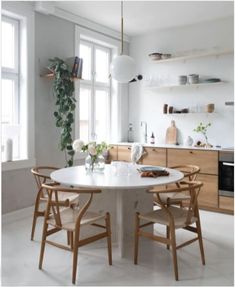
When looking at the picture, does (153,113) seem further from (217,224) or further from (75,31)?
(217,224)

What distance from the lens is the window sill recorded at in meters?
4.05

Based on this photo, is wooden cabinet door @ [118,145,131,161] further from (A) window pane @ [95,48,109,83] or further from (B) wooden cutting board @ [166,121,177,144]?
(A) window pane @ [95,48,109,83]

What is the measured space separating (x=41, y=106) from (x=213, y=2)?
102 inches

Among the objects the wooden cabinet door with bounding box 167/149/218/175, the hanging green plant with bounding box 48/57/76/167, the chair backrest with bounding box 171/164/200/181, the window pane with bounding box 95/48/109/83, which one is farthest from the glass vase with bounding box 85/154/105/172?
the window pane with bounding box 95/48/109/83

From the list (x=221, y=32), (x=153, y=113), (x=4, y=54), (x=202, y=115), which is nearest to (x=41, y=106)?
(x=4, y=54)

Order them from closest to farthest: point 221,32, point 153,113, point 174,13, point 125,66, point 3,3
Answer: point 125,66, point 3,3, point 174,13, point 221,32, point 153,113

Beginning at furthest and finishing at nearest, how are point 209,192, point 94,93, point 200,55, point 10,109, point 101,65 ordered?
point 101,65, point 94,93, point 200,55, point 209,192, point 10,109

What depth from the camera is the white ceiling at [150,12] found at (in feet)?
14.3

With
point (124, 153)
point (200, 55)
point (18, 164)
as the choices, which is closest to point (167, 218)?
point (18, 164)

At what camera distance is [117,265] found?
2.87 meters

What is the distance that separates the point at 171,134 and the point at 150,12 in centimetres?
195

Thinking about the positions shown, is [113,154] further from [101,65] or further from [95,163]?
[95,163]

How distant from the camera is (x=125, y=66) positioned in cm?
330

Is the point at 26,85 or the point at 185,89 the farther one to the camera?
the point at 185,89
